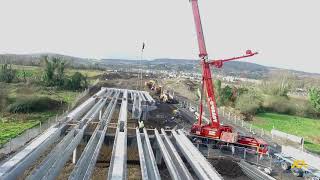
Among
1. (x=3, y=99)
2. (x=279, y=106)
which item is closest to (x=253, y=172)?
(x=3, y=99)

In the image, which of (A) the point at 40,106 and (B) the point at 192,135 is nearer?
(B) the point at 192,135

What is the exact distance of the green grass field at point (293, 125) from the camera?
38.9 m

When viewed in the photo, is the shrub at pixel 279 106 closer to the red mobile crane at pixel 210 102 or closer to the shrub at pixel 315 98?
the shrub at pixel 315 98

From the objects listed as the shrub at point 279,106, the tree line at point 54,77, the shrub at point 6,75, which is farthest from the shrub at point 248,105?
the shrub at point 6,75

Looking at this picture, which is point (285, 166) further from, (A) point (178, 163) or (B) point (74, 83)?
(B) point (74, 83)

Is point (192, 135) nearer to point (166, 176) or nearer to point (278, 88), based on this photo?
point (166, 176)

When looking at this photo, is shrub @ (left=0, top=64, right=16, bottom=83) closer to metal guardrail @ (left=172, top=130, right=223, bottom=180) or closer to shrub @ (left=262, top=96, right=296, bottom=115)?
shrub @ (left=262, top=96, right=296, bottom=115)

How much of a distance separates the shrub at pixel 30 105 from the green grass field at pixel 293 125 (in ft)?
83.6

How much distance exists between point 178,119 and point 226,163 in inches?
603

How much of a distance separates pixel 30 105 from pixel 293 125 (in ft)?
105

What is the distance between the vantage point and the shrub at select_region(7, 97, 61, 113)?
1461 inches

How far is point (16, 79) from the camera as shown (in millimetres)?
58625

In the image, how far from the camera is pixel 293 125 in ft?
149

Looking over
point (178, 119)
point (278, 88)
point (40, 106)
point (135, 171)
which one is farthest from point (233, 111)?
point (135, 171)
